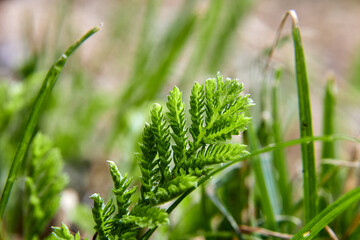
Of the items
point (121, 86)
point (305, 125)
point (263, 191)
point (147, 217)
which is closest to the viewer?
point (147, 217)

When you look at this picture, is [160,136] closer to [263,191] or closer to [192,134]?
[192,134]

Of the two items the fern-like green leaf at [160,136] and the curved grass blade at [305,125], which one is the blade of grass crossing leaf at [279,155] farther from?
the fern-like green leaf at [160,136]

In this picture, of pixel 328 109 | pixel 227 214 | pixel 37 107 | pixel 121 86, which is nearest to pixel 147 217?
pixel 37 107

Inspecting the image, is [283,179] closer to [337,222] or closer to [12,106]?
[337,222]

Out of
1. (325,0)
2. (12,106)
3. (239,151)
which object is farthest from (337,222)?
(325,0)

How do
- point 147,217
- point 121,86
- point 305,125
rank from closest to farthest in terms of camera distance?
point 147,217
point 305,125
point 121,86

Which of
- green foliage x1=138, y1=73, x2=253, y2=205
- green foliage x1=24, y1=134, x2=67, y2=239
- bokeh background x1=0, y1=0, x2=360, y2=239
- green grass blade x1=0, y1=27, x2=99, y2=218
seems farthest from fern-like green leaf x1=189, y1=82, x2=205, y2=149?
bokeh background x1=0, y1=0, x2=360, y2=239

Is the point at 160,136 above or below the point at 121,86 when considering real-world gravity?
below

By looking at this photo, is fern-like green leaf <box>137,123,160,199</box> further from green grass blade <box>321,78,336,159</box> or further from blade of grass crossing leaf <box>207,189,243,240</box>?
green grass blade <box>321,78,336,159</box>

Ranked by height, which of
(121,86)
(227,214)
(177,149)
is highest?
(121,86)
